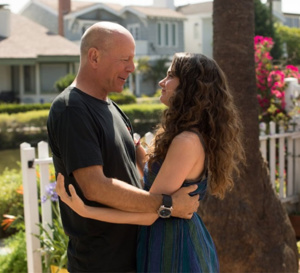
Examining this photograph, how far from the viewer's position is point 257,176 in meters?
5.21

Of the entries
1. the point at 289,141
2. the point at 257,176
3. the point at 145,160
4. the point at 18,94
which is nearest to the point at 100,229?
the point at 145,160

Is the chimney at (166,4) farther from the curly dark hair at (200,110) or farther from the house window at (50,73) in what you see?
the curly dark hair at (200,110)

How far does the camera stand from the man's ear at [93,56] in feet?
9.23

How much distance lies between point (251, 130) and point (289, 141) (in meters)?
2.57

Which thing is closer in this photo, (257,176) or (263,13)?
(257,176)

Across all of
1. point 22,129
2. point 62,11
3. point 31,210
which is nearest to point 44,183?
point 31,210

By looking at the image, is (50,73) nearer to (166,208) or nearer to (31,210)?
(31,210)

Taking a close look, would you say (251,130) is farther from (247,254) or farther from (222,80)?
(222,80)

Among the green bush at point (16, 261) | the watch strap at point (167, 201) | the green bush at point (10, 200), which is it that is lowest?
the green bush at point (16, 261)

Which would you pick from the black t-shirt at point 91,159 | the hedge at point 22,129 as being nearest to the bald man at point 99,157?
the black t-shirt at point 91,159

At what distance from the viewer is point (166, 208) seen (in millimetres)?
2684

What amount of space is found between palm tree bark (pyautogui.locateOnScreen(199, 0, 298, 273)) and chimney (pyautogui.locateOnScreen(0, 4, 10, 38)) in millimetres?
28471

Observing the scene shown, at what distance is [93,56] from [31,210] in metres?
2.48

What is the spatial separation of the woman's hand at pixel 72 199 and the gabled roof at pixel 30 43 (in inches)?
1168
